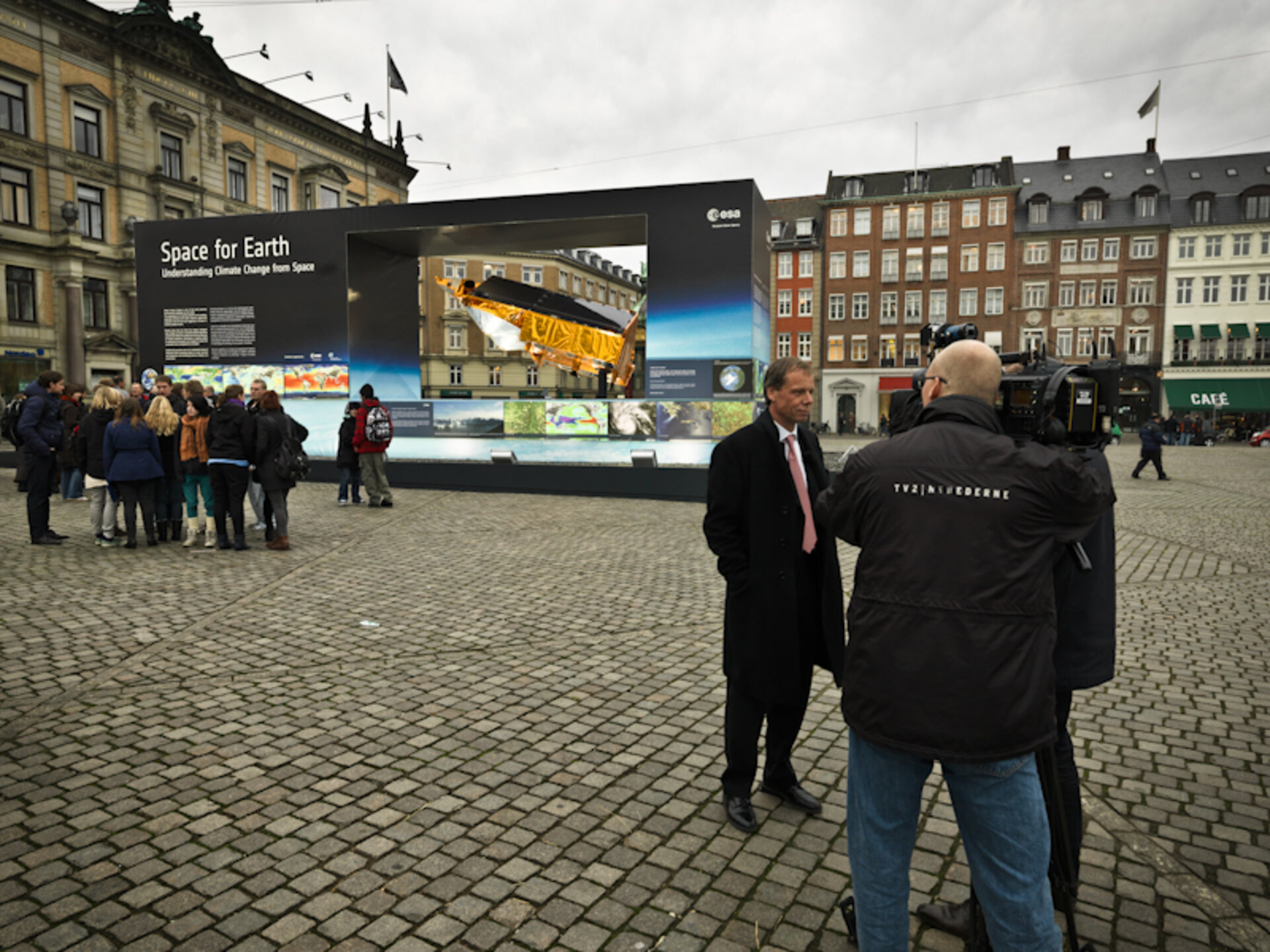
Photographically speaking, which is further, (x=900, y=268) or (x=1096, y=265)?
(x=900, y=268)

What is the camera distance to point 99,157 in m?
35.2

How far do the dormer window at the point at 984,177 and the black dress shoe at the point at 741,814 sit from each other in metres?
59.0

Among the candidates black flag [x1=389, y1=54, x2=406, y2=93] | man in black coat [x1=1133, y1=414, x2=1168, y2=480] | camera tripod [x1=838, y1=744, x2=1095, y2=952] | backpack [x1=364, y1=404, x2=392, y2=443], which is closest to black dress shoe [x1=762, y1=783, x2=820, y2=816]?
camera tripod [x1=838, y1=744, x2=1095, y2=952]

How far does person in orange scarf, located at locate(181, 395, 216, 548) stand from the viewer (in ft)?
30.8

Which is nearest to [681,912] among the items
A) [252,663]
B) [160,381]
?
[252,663]

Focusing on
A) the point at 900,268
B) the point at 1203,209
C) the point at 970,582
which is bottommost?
the point at 970,582

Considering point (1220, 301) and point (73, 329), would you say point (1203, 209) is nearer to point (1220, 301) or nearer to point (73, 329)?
point (1220, 301)

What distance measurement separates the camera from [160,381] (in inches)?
417

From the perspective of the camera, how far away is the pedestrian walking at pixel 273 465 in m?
9.38

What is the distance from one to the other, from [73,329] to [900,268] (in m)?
46.4

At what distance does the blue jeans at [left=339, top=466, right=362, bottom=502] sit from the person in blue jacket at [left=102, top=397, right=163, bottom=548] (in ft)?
14.7

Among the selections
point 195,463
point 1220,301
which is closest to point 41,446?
point 195,463

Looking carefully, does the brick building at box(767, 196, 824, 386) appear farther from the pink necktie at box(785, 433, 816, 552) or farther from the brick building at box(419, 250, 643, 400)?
the pink necktie at box(785, 433, 816, 552)

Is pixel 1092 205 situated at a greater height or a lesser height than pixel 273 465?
greater
